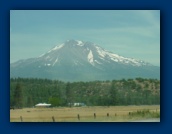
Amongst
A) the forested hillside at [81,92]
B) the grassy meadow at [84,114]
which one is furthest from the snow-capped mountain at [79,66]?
the grassy meadow at [84,114]

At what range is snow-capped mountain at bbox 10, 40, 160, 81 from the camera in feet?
17.0

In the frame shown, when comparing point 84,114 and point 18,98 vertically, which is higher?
point 18,98

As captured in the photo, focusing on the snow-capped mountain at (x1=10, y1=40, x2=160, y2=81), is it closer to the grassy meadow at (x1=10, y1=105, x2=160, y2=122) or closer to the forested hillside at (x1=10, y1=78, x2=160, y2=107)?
the forested hillside at (x1=10, y1=78, x2=160, y2=107)

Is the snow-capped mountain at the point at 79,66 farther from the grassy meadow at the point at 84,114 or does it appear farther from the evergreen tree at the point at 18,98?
the grassy meadow at the point at 84,114

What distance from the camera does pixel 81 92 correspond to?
522cm

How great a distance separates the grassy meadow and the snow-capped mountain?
0.27 metres

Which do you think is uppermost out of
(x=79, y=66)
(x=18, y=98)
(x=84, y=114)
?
(x=79, y=66)

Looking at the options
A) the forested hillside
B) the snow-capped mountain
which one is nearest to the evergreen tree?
the forested hillside

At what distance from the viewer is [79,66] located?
523cm

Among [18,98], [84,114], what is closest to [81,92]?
[84,114]

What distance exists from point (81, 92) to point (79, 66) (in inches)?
8.8

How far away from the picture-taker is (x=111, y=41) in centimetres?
521

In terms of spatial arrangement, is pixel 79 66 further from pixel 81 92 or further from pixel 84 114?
pixel 84 114

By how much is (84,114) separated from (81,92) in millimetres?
191
